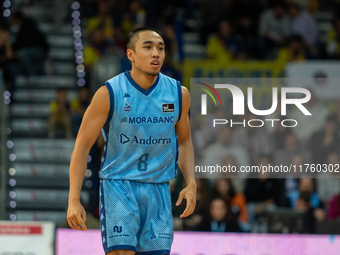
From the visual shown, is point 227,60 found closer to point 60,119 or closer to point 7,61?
point 60,119

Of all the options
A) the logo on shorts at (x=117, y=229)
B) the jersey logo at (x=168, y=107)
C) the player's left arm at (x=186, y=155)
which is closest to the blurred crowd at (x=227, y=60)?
the player's left arm at (x=186, y=155)

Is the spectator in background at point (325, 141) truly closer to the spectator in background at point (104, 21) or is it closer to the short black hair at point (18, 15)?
the spectator in background at point (104, 21)

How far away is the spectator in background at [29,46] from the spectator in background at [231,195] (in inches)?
164

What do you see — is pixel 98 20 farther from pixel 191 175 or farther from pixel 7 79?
pixel 191 175

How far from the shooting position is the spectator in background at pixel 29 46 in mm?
9469

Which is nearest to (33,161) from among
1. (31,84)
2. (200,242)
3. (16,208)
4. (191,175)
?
(16,208)

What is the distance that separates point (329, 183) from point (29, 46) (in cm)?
536

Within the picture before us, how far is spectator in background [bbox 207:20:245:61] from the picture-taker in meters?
9.95

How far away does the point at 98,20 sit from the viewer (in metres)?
10.3

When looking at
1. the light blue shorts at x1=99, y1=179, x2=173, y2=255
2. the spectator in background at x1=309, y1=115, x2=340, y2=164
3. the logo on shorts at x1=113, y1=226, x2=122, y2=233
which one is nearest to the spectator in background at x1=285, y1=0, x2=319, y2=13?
the spectator in background at x1=309, y1=115, x2=340, y2=164

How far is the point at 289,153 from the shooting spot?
24.0 feet

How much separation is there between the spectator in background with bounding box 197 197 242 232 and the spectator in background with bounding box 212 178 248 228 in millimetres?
301

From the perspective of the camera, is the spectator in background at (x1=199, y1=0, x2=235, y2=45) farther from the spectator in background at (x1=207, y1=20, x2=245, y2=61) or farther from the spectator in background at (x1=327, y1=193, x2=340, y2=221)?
the spectator in background at (x1=327, y1=193, x2=340, y2=221)

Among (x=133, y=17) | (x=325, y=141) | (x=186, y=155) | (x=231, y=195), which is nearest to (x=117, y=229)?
(x=186, y=155)
